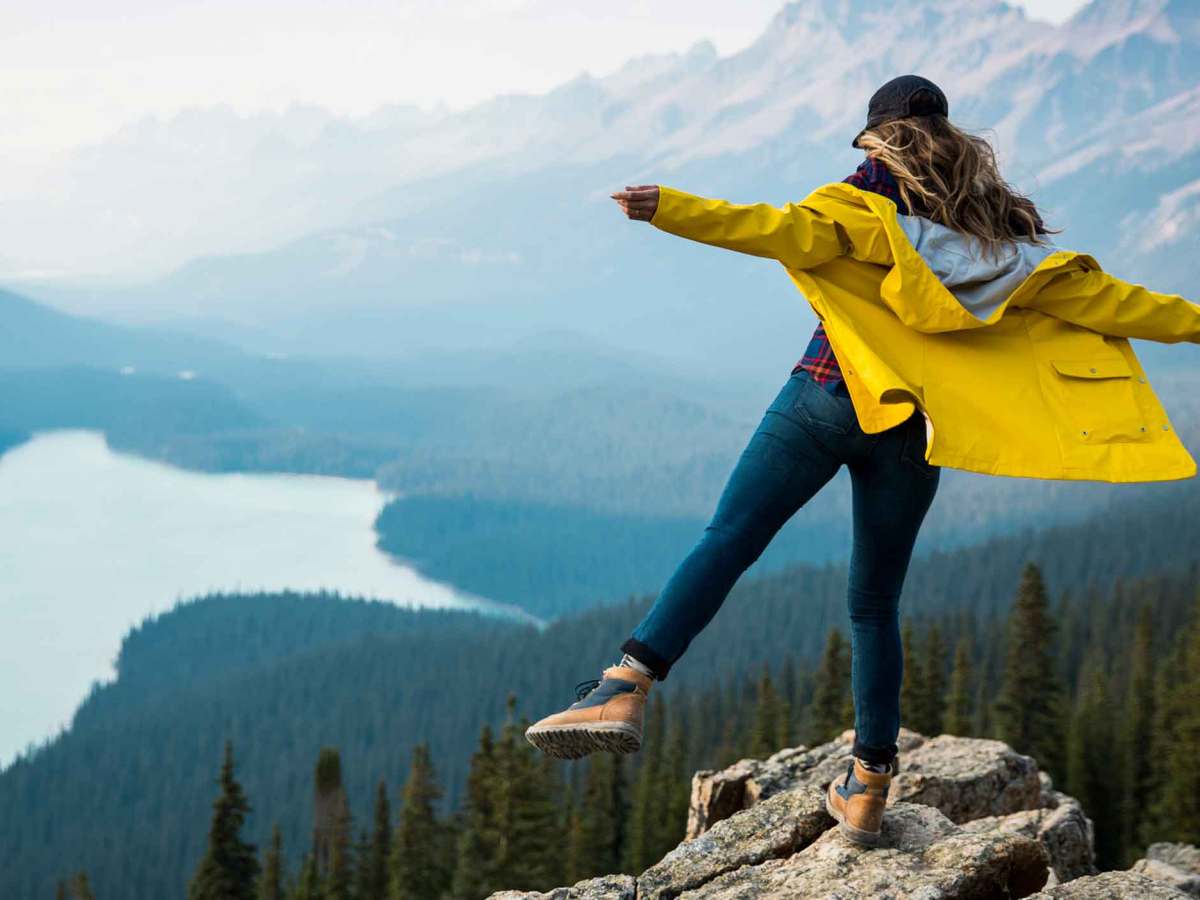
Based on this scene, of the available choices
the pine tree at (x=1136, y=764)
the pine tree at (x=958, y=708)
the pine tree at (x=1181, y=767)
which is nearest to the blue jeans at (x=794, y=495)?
the pine tree at (x=1181, y=767)

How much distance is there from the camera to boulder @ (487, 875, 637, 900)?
22.2 feet

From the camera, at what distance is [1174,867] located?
1016 cm

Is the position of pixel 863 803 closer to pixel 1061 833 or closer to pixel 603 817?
pixel 1061 833

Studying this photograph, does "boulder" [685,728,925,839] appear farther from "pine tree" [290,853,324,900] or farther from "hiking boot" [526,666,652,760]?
"pine tree" [290,853,324,900]

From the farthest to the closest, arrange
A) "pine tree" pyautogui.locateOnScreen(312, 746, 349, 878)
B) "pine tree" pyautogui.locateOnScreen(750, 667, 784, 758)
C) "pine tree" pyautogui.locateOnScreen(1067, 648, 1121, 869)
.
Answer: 1. "pine tree" pyautogui.locateOnScreen(750, 667, 784, 758)
2. "pine tree" pyautogui.locateOnScreen(312, 746, 349, 878)
3. "pine tree" pyautogui.locateOnScreen(1067, 648, 1121, 869)

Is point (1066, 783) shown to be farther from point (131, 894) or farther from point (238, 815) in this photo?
point (131, 894)

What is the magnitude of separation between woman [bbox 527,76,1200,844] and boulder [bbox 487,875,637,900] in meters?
1.51

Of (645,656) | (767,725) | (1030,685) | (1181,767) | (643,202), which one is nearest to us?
(643,202)

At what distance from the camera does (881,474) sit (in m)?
5.62

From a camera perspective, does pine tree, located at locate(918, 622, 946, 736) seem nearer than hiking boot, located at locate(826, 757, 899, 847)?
No

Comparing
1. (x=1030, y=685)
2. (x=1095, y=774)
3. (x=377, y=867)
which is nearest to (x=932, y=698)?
(x=1030, y=685)

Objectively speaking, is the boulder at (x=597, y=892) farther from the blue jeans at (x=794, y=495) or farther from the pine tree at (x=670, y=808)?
the pine tree at (x=670, y=808)

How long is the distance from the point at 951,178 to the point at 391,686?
118576mm

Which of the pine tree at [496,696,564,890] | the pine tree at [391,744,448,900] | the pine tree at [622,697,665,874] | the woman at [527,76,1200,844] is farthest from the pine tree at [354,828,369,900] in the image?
the woman at [527,76,1200,844]
